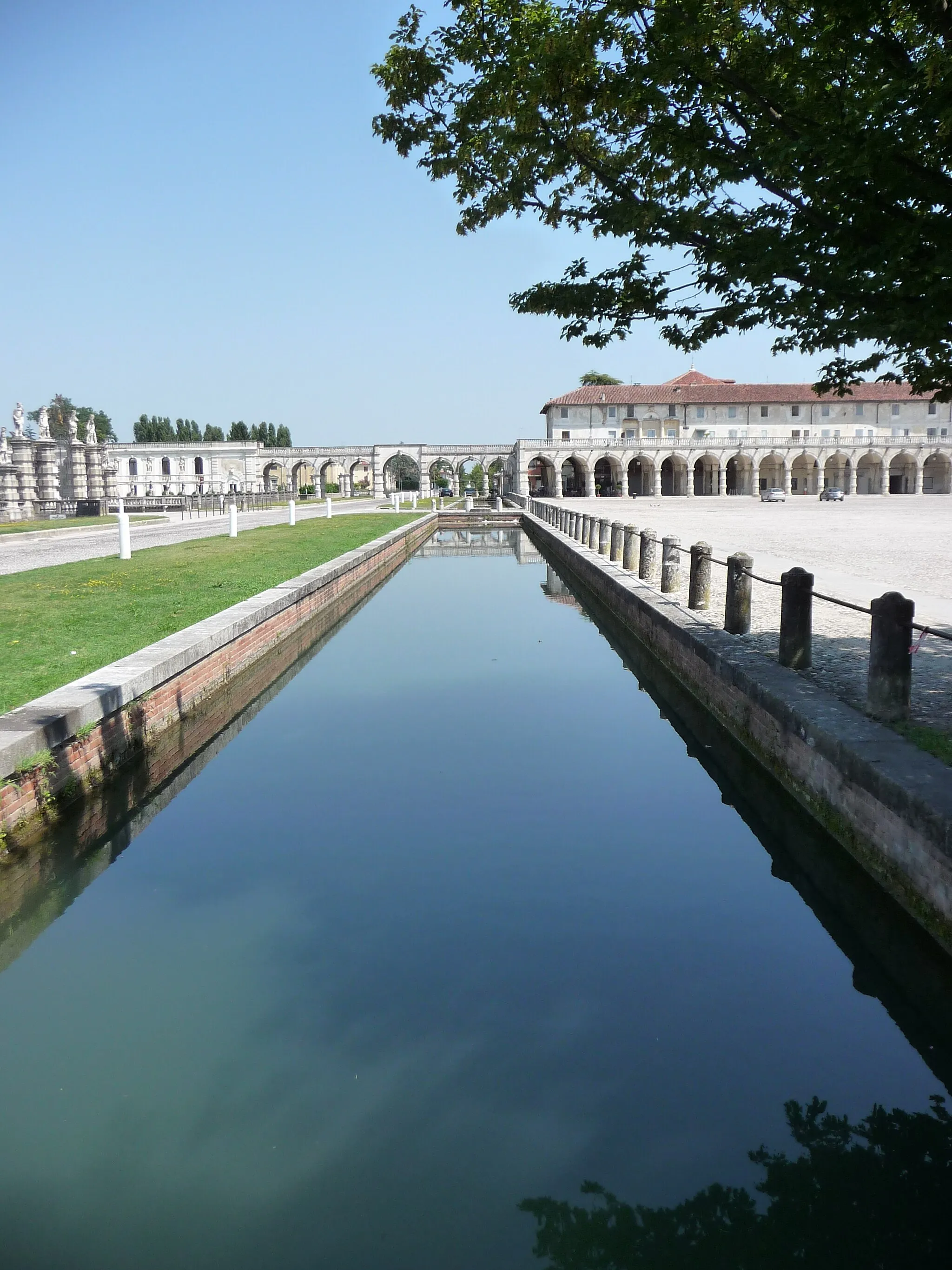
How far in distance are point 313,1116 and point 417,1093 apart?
39 centimetres

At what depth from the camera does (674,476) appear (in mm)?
79188

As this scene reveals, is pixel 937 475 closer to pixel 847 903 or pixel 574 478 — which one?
pixel 574 478

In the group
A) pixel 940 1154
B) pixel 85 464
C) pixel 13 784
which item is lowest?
pixel 940 1154

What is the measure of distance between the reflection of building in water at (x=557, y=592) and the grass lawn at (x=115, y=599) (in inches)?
176

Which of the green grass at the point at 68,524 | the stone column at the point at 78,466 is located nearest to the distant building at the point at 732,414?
the stone column at the point at 78,466

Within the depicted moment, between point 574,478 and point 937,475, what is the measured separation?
103 ft

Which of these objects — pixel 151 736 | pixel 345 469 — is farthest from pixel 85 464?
pixel 345 469

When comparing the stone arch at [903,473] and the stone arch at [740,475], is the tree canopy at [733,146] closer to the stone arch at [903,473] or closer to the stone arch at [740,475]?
the stone arch at [740,475]

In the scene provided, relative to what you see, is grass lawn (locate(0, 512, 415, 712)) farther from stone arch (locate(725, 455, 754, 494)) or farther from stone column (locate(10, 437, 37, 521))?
stone arch (locate(725, 455, 754, 494))

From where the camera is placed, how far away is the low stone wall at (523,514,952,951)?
171 inches

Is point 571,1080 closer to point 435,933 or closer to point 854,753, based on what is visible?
point 435,933

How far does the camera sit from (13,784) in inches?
207

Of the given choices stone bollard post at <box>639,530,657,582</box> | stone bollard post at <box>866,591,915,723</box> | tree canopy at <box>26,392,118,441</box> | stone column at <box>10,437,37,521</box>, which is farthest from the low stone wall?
tree canopy at <box>26,392,118,441</box>

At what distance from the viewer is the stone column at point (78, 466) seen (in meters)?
44.0
